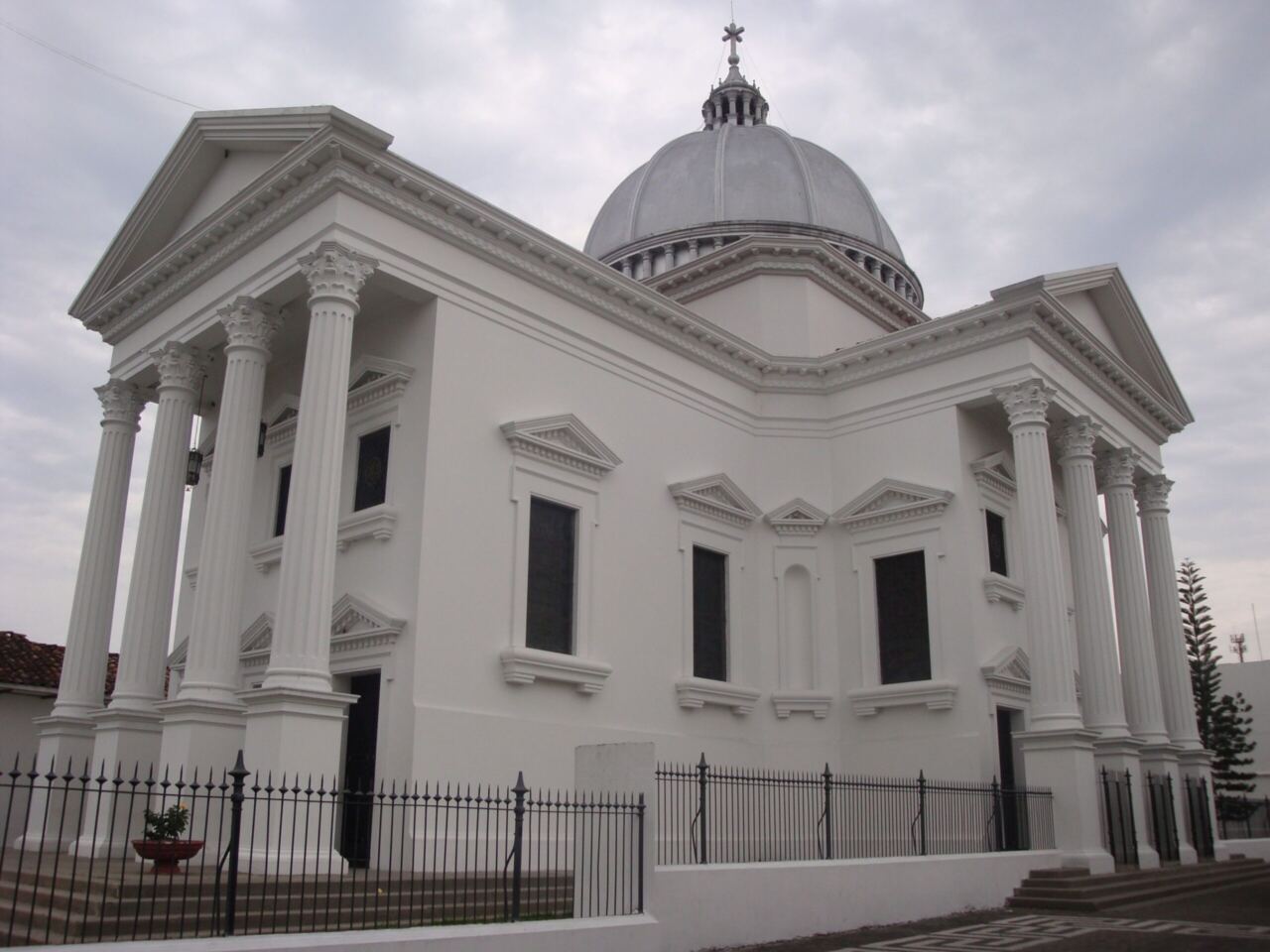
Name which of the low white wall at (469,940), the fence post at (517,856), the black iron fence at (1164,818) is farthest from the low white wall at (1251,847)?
the fence post at (517,856)

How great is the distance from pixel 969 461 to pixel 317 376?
436 inches

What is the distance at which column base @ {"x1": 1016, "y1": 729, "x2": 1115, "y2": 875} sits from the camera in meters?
16.6

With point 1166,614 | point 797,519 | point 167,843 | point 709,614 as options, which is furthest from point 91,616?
point 1166,614

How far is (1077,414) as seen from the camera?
20156mm

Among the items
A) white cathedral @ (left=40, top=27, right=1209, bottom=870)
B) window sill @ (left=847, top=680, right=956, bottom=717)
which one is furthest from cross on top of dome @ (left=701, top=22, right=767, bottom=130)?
window sill @ (left=847, top=680, right=956, bottom=717)

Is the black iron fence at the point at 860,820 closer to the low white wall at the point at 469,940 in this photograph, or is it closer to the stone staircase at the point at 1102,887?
the stone staircase at the point at 1102,887

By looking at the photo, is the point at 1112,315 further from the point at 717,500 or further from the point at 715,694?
the point at 715,694

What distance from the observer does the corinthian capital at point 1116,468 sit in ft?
73.4

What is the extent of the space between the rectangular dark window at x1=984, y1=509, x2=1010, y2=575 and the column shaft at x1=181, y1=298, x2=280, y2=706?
39.7 feet

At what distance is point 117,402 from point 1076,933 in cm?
1617

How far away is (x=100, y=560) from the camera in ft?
59.5

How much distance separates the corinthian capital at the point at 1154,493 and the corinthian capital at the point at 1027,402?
258 inches

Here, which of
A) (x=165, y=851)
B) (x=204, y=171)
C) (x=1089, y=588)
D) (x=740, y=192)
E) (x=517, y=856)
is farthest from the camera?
(x=740, y=192)

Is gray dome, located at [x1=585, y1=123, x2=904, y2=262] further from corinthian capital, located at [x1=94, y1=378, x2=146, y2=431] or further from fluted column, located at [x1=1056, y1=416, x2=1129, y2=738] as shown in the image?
corinthian capital, located at [x1=94, y1=378, x2=146, y2=431]
